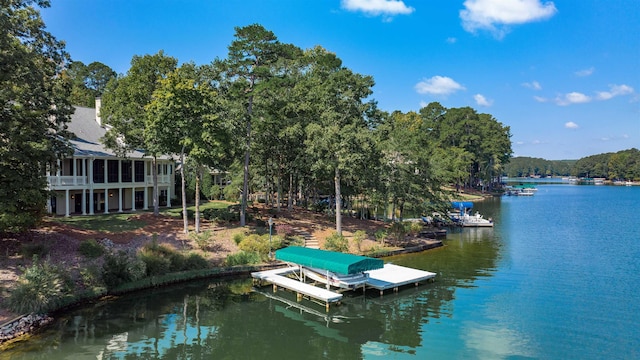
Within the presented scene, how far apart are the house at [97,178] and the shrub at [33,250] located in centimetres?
969

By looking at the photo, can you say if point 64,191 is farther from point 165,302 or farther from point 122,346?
point 122,346

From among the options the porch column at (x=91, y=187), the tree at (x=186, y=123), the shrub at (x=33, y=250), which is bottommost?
the shrub at (x=33, y=250)

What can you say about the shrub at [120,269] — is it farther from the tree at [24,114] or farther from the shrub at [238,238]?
the shrub at [238,238]

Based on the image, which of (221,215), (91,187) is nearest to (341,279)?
(221,215)

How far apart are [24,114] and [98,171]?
13.0 m

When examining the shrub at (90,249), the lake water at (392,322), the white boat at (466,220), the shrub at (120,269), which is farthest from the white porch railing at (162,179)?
the white boat at (466,220)

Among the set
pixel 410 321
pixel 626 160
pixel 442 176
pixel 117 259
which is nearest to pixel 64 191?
pixel 117 259

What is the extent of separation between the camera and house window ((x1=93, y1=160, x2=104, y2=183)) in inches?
1308

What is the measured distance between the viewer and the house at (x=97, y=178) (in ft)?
103

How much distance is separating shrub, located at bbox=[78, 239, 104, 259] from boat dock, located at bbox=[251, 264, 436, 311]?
27.2 ft

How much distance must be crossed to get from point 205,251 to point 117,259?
5842mm

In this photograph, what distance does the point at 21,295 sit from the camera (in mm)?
16125

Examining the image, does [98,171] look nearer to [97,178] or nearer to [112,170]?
[97,178]

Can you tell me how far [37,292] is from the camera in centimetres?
1645
